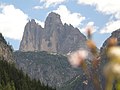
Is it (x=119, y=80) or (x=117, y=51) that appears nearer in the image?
(x=117, y=51)

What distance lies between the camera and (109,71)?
11.5ft

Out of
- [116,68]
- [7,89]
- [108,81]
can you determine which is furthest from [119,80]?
[7,89]

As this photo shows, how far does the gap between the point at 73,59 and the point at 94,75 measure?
16.5 inches

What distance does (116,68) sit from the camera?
3424 mm

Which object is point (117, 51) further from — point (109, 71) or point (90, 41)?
point (90, 41)

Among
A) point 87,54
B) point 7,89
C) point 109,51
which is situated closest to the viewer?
point 109,51

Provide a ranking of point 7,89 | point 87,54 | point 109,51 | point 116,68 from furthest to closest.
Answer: point 7,89, point 87,54, point 109,51, point 116,68

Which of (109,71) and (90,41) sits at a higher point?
(90,41)

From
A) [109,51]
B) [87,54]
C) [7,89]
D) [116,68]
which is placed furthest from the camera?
[7,89]

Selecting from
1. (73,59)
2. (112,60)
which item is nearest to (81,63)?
(73,59)

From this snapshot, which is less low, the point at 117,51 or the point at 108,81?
the point at 117,51

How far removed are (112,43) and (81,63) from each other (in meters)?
0.37

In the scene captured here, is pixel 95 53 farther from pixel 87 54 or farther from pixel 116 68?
pixel 116 68

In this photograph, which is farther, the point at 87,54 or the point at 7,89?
the point at 7,89
